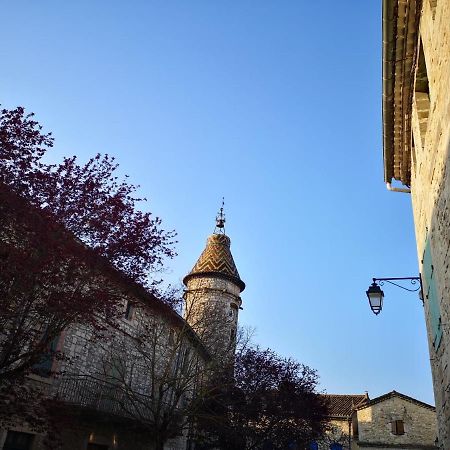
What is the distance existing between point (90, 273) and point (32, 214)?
1.65m

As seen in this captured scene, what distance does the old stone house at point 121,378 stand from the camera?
1191 centimetres

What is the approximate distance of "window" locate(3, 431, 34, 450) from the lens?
11.4 m

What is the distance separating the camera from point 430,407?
33531 mm

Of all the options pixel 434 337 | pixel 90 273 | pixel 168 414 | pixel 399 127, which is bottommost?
pixel 168 414

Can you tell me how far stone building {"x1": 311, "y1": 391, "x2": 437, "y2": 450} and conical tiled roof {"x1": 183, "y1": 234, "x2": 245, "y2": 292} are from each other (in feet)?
46.5

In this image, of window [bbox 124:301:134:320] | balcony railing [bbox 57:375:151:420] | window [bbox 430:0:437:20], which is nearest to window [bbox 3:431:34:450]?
balcony railing [bbox 57:375:151:420]

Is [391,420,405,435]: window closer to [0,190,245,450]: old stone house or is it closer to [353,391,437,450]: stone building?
[353,391,437,450]: stone building

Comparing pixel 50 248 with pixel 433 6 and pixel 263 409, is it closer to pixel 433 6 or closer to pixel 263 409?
pixel 433 6

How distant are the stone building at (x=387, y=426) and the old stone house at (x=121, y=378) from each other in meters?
17.7


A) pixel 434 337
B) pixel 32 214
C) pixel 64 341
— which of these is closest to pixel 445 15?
pixel 434 337

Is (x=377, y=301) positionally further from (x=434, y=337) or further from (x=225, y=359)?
(x=225, y=359)

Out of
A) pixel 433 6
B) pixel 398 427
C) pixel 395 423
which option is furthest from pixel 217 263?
pixel 433 6

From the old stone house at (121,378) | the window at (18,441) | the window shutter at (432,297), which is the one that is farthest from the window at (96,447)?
the window shutter at (432,297)

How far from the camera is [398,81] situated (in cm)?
790
